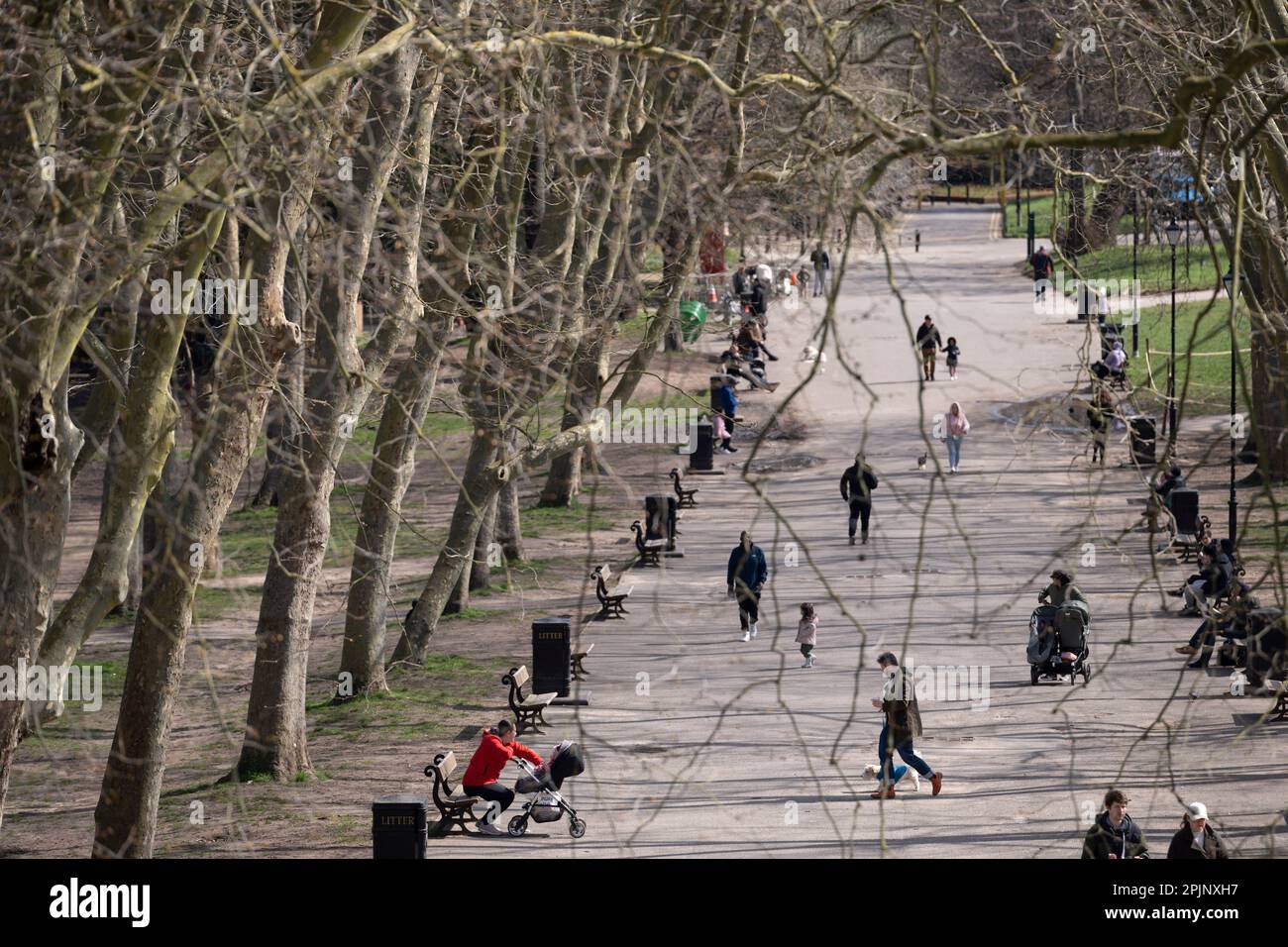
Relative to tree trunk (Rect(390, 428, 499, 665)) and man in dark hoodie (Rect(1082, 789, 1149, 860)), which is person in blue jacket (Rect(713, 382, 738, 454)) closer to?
tree trunk (Rect(390, 428, 499, 665))

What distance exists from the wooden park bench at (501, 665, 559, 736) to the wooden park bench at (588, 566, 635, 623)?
3.97 metres

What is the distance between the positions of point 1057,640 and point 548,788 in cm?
639

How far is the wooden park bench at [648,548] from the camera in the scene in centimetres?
2539

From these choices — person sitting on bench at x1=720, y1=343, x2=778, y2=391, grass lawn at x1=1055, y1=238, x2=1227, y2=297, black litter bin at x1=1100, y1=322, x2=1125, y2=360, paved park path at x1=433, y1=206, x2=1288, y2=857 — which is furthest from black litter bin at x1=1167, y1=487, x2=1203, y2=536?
grass lawn at x1=1055, y1=238, x2=1227, y2=297

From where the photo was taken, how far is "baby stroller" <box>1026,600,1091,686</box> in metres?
17.5

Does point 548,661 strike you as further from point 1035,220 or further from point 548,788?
point 1035,220

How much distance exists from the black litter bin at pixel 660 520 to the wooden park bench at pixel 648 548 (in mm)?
154

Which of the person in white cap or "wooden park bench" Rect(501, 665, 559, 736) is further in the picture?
"wooden park bench" Rect(501, 665, 559, 736)

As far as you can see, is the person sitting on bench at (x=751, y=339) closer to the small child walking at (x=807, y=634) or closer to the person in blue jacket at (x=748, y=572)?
the person in blue jacket at (x=748, y=572)

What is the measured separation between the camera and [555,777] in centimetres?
1467

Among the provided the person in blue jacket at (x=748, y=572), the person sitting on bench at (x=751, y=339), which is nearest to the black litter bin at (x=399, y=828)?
the person in blue jacket at (x=748, y=572)

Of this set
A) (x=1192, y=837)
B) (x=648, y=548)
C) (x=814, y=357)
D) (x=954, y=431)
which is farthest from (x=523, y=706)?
(x=954, y=431)
